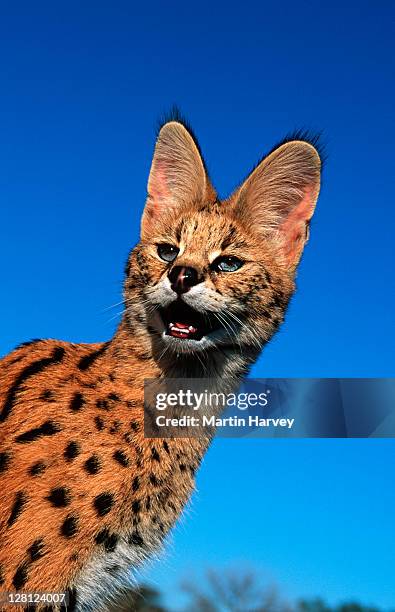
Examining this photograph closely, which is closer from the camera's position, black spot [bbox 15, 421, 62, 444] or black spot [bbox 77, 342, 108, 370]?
black spot [bbox 15, 421, 62, 444]

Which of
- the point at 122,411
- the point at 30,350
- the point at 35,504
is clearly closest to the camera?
the point at 35,504

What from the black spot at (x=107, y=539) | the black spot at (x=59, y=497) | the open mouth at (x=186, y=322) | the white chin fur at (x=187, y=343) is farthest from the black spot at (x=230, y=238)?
the black spot at (x=107, y=539)

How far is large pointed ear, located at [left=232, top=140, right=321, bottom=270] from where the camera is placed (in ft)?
21.6

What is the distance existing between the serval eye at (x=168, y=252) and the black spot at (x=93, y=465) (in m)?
1.59

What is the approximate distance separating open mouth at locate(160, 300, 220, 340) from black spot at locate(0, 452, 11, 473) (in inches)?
54.2

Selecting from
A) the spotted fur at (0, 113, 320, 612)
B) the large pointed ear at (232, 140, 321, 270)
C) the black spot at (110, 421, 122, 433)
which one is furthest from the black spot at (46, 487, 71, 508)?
the large pointed ear at (232, 140, 321, 270)

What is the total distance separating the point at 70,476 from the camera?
550 cm

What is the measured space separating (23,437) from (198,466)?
1.36 meters

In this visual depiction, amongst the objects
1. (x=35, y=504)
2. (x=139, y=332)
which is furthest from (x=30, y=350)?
(x=35, y=504)

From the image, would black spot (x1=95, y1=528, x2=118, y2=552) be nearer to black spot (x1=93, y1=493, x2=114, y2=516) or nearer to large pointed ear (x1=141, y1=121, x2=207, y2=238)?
black spot (x1=93, y1=493, x2=114, y2=516)

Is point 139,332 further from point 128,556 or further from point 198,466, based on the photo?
point 128,556

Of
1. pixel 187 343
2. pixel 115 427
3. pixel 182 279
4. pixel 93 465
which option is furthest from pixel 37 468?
pixel 182 279

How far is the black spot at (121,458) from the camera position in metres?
5.67

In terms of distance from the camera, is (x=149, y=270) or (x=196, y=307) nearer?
(x=196, y=307)
